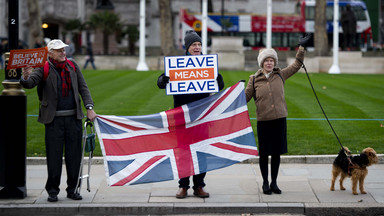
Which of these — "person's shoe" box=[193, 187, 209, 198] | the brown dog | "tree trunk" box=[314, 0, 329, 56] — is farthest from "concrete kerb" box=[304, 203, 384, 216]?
"tree trunk" box=[314, 0, 329, 56]

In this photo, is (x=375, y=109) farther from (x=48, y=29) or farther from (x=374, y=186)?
(x=48, y=29)

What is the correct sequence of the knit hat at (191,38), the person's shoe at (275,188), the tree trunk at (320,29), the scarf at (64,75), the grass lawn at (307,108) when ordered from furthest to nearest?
1. the tree trunk at (320,29)
2. the grass lawn at (307,108)
3. the person's shoe at (275,188)
4. the knit hat at (191,38)
5. the scarf at (64,75)

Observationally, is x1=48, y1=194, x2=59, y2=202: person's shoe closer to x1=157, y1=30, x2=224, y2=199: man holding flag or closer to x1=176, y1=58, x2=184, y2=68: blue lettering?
x1=157, y1=30, x2=224, y2=199: man holding flag

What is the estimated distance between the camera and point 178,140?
8.59 m

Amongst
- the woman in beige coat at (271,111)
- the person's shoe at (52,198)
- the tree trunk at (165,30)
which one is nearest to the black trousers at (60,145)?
the person's shoe at (52,198)

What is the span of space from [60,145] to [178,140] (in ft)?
4.77

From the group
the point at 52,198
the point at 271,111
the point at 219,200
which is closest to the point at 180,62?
the point at 271,111

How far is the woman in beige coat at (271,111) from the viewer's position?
28.0ft

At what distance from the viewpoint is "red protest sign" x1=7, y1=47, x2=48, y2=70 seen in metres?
7.92

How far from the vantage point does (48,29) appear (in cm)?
6291

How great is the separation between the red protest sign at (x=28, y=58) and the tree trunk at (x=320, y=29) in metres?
36.0

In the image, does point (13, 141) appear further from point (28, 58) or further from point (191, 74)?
point (191, 74)

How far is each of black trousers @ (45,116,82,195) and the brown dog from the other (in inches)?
129

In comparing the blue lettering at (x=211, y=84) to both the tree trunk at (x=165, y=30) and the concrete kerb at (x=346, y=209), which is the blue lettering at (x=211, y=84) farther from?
the tree trunk at (x=165, y=30)
